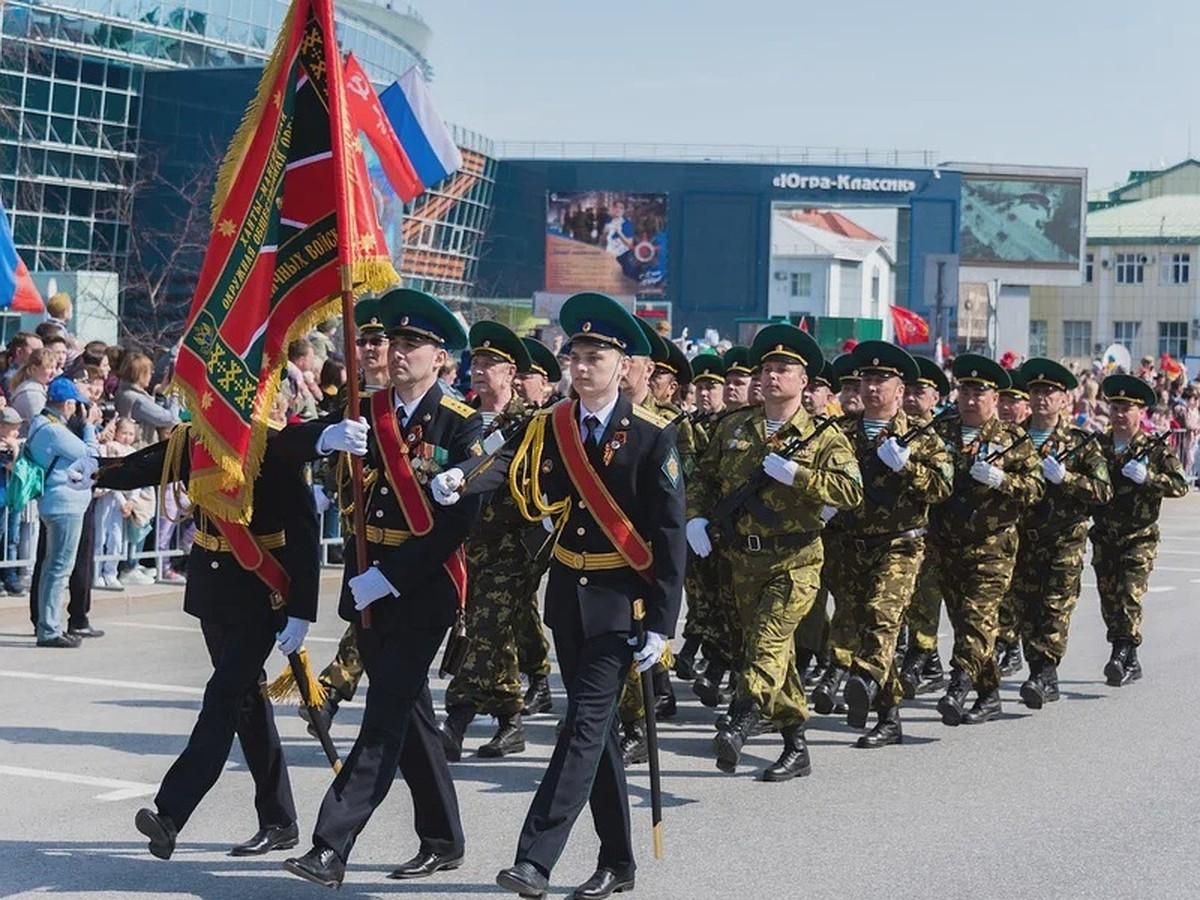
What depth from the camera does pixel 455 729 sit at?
31.2ft

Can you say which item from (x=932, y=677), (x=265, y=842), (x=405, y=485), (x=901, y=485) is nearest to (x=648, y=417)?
(x=405, y=485)

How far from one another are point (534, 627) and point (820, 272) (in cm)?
9018

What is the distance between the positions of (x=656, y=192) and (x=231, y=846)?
80.9m

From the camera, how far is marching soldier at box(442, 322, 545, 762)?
9594mm

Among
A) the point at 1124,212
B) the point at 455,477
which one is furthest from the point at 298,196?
the point at 1124,212

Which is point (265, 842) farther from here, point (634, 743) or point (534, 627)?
point (534, 627)

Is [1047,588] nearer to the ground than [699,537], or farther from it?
nearer to the ground

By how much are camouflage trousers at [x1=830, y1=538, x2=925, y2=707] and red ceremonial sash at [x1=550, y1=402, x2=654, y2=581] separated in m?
3.24

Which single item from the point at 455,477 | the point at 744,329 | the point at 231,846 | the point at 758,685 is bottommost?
the point at 231,846

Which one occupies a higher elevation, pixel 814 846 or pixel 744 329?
pixel 744 329

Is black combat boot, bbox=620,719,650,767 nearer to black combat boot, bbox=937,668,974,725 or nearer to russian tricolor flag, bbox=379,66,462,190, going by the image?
black combat boot, bbox=937,668,974,725

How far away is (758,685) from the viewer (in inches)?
352

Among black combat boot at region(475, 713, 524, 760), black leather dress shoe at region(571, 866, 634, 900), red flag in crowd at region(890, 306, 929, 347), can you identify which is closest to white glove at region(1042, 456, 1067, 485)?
black combat boot at region(475, 713, 524, 760)

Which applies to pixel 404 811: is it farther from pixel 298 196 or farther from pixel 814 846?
pixel 298 196
